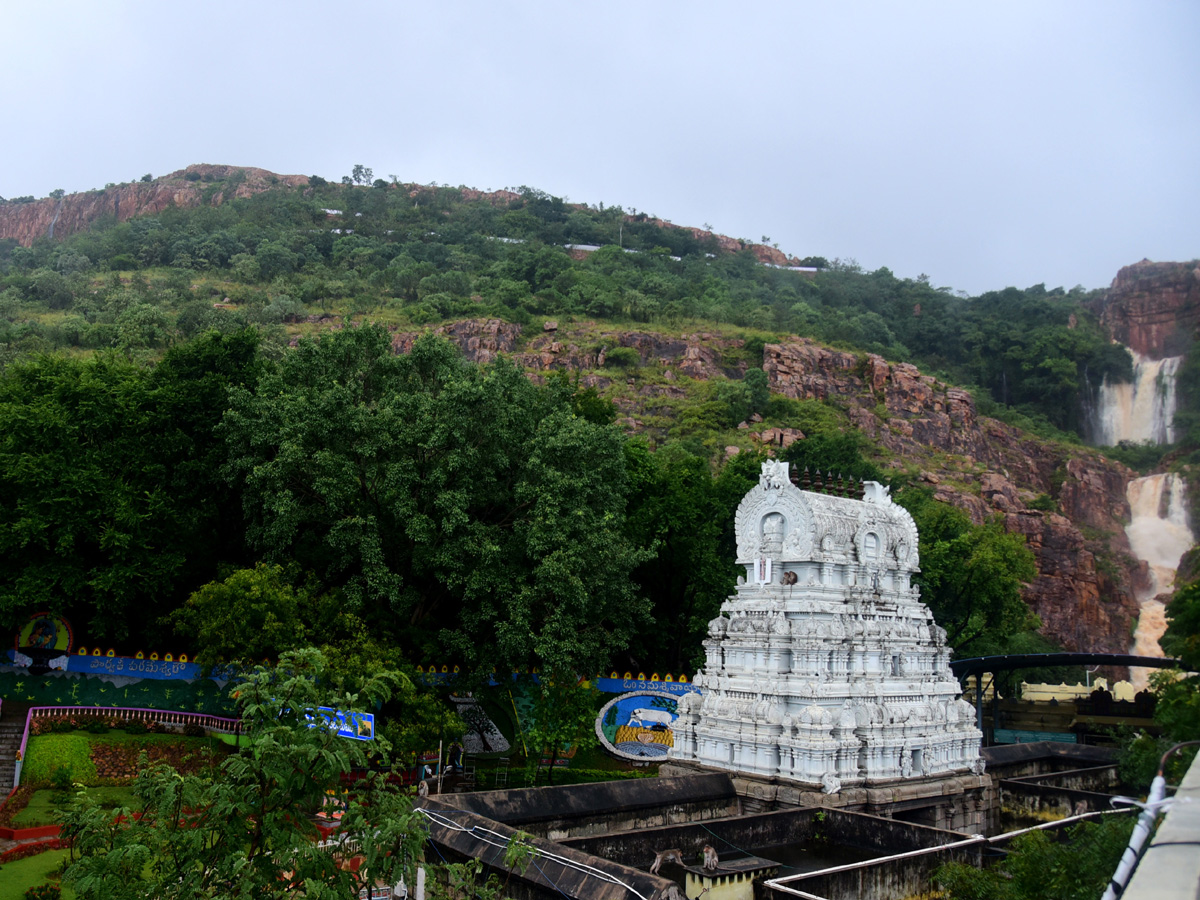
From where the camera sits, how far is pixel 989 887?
10602 millimetres

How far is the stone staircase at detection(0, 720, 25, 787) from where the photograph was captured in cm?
1648

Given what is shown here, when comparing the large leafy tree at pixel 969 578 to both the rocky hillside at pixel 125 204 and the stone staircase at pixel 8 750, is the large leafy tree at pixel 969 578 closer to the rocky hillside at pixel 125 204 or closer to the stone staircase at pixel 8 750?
the stone staircase at pixel 8 750

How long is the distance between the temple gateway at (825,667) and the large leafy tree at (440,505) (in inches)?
147

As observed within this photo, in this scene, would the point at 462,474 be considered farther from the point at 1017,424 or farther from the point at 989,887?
the point at 1017,424

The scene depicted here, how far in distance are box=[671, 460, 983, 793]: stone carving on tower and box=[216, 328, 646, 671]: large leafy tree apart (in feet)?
12.4

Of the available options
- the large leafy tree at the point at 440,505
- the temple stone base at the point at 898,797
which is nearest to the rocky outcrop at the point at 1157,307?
the temple stone base at the point at 898,797

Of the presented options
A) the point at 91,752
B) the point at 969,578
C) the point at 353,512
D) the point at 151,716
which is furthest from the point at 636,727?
the point at 969,578

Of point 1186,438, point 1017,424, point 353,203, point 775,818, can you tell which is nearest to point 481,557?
point 775,818

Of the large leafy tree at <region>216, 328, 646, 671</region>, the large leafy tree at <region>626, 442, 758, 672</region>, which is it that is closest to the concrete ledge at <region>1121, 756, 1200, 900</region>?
the large leafy tree at <region>216, 328, 646, 671</region>

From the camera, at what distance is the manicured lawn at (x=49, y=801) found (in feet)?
48.2

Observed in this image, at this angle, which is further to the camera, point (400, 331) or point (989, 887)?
point (400, 331)

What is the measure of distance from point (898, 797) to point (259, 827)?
48.5ft

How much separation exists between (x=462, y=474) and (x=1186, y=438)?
1521cm

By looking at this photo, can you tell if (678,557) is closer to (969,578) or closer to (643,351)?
(969,578)
